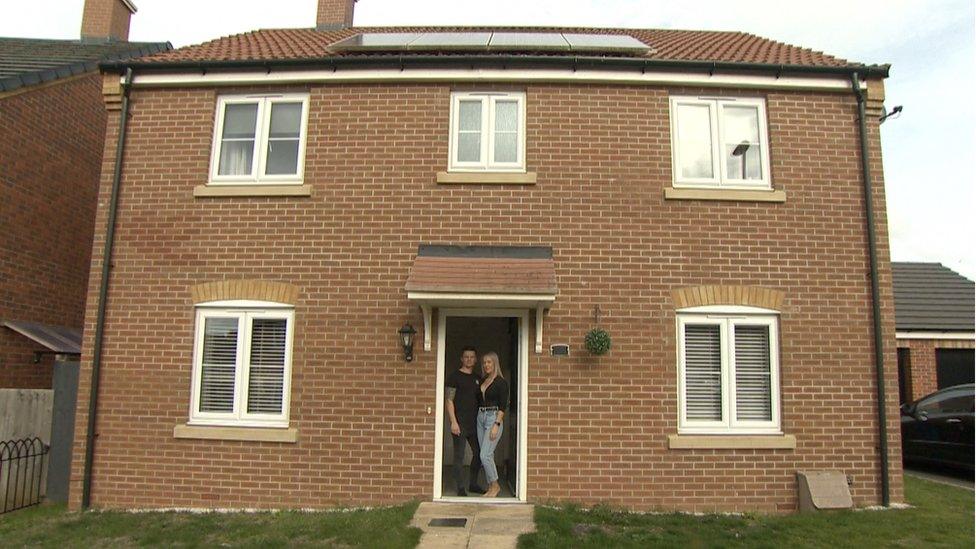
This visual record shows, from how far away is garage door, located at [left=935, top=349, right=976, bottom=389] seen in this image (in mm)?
15945

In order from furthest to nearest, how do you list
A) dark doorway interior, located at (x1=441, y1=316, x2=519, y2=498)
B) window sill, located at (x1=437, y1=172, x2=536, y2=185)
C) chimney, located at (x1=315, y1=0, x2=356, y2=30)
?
1. chimney, located at (x1=315, y1=0, x2=356, y2=30)
2. dark doorway interior, located at (x1=441, y1=316, x2=519, y2=498)
3. window sill, located at (x1=437, y1=172, x2=536, y2=185)

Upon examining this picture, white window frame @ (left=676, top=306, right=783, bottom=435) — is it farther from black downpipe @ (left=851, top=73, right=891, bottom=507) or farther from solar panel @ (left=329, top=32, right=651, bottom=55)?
solar panel @ (left=329, top=32, right=651, bottom=55)

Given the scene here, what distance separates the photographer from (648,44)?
10.4 meters

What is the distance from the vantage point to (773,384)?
7.99 metres

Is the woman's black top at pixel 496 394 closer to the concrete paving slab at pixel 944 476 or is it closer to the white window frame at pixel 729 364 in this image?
the white window frame at pixel 729 364

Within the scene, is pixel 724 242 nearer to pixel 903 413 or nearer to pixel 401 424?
pixel 401 424

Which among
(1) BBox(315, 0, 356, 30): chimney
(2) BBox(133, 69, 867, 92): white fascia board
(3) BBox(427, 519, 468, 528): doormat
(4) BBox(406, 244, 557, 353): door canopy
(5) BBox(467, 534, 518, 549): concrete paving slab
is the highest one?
(1) BBox(315, 0, 356, 30): chimney

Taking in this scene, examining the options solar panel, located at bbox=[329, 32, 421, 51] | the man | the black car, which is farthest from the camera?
the black car

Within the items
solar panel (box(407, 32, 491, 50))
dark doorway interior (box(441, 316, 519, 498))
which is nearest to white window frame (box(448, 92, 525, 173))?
solar panel (box(407, 32, 491, 50))

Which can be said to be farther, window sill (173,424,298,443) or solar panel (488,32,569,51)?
solar panel (488,32,569,51)

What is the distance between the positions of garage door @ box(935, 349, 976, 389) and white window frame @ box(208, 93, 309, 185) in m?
15.4

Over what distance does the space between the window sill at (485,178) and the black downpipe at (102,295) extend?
4.13 meters

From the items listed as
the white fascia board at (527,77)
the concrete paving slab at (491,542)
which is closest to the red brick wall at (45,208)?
the white fascia board at (527,77)

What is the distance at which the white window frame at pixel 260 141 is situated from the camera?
8.46m
